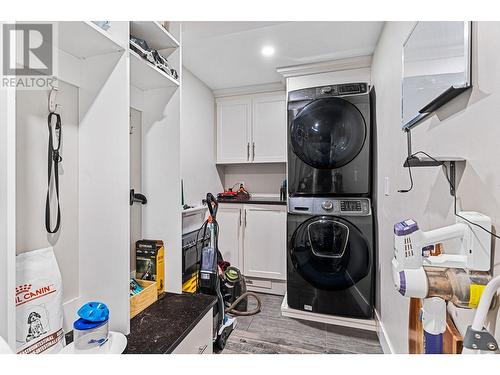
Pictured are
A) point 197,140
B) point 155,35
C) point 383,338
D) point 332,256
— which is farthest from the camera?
point 197,140

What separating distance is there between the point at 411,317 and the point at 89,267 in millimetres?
1470

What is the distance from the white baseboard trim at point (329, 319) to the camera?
6.44 feet

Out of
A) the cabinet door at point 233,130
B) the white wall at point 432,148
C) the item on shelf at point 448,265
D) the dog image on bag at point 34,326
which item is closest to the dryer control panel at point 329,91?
the white wall at point 432,148

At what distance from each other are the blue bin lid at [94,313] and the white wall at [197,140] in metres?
1.52

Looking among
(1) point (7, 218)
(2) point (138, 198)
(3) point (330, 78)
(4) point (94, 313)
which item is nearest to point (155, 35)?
(2) point (138, 198)

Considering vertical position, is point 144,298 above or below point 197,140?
below

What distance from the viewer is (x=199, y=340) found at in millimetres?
1174

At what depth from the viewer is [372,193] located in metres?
2.04

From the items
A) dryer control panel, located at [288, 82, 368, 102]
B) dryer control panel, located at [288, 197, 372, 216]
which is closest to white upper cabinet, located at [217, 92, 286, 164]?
dryer control panel, located at [288, 82, 368, 102]

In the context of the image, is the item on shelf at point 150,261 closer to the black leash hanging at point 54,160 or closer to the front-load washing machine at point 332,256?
→ the black leash hanging at point 54,160

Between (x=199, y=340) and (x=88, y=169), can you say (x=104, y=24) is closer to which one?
(x=88, y=169)

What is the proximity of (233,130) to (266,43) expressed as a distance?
1135 mm
